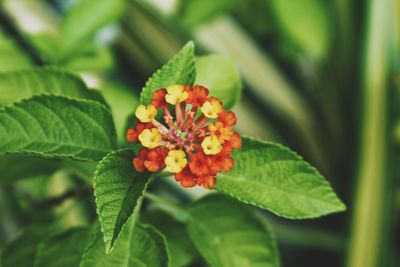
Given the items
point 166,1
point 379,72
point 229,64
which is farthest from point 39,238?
point 379,72

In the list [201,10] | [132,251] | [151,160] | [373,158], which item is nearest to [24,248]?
[132,251]

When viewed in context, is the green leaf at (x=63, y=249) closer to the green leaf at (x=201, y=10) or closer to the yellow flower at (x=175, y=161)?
the yellow flower at (x=175, y=161)

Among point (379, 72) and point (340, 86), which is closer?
point (379, 72)

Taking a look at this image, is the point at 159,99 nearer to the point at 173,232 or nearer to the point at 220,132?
the point at 220,132

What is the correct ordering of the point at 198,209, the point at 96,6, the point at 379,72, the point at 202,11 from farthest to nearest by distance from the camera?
the point at 379,72 < the point at 202,11 < the point at 96,6 < the point at 198,209

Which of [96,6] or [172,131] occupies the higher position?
[96,6]

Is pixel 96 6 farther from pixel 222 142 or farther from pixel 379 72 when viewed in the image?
pixel 379 72

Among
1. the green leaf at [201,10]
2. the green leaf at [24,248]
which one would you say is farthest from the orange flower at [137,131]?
the green leaf at [201,10]
